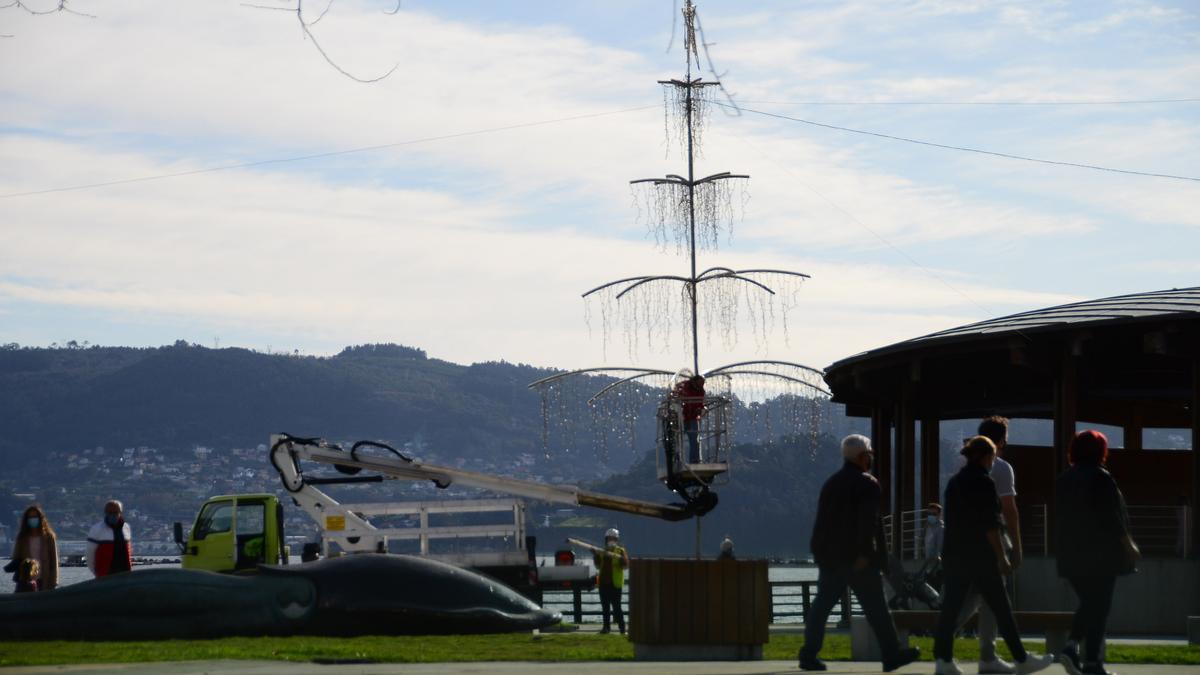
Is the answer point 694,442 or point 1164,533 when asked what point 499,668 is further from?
point 1164,533

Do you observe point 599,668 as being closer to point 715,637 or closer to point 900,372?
point 715,637

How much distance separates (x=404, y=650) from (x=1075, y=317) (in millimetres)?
14034

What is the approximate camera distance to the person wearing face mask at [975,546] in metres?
11.6

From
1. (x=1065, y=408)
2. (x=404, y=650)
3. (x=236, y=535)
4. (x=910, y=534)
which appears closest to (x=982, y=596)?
(x=404, y=650)

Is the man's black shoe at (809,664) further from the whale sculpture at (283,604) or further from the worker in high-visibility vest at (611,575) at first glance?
the worker in high-visibility vest at (611,575)

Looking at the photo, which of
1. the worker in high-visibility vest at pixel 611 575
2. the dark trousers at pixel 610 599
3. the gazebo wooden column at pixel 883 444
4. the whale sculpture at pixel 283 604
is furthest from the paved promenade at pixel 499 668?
the gazebo wooden column at pixel 883 444

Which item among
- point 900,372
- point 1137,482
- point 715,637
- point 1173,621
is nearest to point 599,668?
point 715,637

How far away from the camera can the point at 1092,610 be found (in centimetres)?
1182

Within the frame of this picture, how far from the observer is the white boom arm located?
102 ft

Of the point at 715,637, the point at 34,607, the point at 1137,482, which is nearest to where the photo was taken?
the point at 715,637

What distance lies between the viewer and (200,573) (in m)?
19.8

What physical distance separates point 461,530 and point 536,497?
1.55m

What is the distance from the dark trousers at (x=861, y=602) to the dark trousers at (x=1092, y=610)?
4.13 ft

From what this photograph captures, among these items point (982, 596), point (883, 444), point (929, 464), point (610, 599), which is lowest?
point (610, 599)
